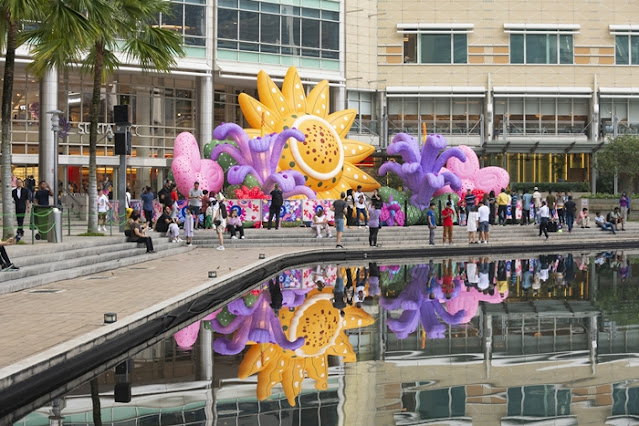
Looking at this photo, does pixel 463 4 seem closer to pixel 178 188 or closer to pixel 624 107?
pixel 624 107

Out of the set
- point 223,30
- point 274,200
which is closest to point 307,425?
point 274,200

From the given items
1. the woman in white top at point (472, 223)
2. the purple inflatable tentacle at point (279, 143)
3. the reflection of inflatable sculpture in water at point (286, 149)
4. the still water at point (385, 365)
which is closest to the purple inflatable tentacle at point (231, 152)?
Answer: the reflection of inflatable sculpture in water at point (286, 149)

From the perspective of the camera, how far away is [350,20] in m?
58.7

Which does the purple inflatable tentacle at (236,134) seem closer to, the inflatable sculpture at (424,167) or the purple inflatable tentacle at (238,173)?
the purple inflatable tentacle at (238,173)

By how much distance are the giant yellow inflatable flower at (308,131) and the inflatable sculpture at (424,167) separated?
1.83 metres

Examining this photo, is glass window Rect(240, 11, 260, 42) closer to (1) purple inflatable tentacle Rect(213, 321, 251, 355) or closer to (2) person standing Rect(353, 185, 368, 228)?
(2) person standing Rect(353, 185, 368, 228)

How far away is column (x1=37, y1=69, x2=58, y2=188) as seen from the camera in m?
42.3

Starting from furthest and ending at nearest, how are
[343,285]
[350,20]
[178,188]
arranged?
[350,20], [178,188], [343,285]

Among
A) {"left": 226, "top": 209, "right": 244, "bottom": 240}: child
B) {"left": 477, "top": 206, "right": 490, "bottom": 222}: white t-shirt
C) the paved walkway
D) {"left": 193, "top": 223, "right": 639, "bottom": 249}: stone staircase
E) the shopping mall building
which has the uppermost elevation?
the shopping mall building

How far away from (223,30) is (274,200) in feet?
67.2

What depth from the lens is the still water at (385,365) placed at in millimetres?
7676

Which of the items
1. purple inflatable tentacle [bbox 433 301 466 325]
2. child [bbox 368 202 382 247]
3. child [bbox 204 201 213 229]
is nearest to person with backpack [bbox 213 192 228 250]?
child [bbox 204 201 213 229]

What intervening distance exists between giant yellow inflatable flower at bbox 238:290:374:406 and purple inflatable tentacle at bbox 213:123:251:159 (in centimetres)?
1861

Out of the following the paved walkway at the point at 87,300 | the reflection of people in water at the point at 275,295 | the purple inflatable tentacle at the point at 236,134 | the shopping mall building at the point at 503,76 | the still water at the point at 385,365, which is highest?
the shopping mall building at the point at 503,76
